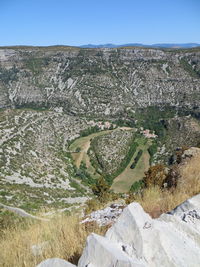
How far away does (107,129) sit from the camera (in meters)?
85.6

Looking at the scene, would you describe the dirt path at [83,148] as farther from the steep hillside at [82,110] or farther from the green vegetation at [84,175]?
the green vegetation at [84,175]

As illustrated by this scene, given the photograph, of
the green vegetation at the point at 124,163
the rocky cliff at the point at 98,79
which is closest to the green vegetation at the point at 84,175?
the green vegetation at the point at 124,163

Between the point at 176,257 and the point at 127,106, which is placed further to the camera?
the point at 127,106

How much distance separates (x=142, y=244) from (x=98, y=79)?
111850 millimetres

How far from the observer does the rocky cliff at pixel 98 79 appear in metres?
103

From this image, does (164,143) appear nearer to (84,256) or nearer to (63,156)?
(63,156)

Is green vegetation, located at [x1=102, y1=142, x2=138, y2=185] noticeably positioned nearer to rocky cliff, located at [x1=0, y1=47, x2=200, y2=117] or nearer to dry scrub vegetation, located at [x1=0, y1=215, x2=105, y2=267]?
rocky cliff, located at [x1=0, y1=47, x2=200, y2=117]

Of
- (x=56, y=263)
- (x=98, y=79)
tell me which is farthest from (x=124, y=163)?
(x=56, y=263)

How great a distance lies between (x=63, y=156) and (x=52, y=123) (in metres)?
16.6

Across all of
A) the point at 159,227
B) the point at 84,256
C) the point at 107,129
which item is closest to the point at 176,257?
the point at 159,227

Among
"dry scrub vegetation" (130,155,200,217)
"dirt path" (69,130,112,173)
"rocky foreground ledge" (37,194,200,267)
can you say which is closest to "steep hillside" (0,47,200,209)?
"dirt path" (69,130,112,173)

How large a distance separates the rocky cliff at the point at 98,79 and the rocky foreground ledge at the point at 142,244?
93228mm

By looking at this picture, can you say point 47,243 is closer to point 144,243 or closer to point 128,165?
point 144,243

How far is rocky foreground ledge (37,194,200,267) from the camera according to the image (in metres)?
3.00
